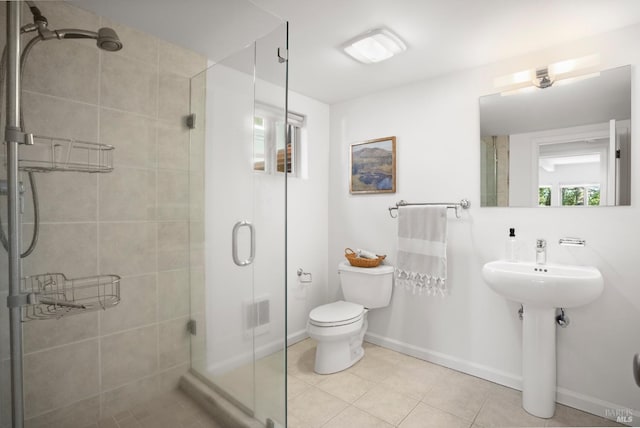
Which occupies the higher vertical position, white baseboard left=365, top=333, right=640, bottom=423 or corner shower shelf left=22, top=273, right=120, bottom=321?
corner shower shelf left=22, top=273, right=120, bottom=321


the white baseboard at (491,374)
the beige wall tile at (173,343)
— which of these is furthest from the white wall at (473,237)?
the beige wall tile at (173,343)

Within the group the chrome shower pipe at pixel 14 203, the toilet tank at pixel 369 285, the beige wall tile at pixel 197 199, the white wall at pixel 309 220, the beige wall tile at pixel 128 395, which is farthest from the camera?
the white wall at pixel 309 220

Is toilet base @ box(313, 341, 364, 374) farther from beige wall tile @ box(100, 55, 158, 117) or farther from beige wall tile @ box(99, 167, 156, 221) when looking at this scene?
beige wall tile @ box(100, 55, 158, 117)

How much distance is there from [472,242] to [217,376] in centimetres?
188

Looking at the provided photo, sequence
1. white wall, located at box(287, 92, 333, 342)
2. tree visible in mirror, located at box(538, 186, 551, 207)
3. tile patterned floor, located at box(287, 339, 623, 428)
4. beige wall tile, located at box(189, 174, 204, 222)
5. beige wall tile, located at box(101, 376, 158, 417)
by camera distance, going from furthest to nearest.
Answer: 1. white wall, located at box(287, 92, 333, 342)
2. tree visible in mirror, located at box(538, 186, 551, 207)
3. tile patterned floor, located at box(287, 339, 623, 428)
4. beige wall tile, located at box(189, 174, 204, 222)
5. beige wall tile, located at box(101, 376, 158, 417)

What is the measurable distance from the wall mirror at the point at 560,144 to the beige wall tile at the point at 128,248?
6.91 feet

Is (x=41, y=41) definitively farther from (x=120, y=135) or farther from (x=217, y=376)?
(x=217, y=376)

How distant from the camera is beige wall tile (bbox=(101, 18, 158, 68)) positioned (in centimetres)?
122

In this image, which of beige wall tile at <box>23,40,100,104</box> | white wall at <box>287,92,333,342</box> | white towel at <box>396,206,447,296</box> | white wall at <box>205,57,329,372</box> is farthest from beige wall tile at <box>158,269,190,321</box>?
white towel at <box>396,206,447,296</box>

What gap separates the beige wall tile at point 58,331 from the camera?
3.54ft

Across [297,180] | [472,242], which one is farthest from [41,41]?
A: [472,242]

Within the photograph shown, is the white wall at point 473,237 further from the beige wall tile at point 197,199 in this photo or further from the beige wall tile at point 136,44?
the beige wall tile at point 136,44

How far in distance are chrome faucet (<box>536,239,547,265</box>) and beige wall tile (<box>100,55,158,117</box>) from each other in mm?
2273

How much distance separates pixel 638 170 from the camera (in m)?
1.74
